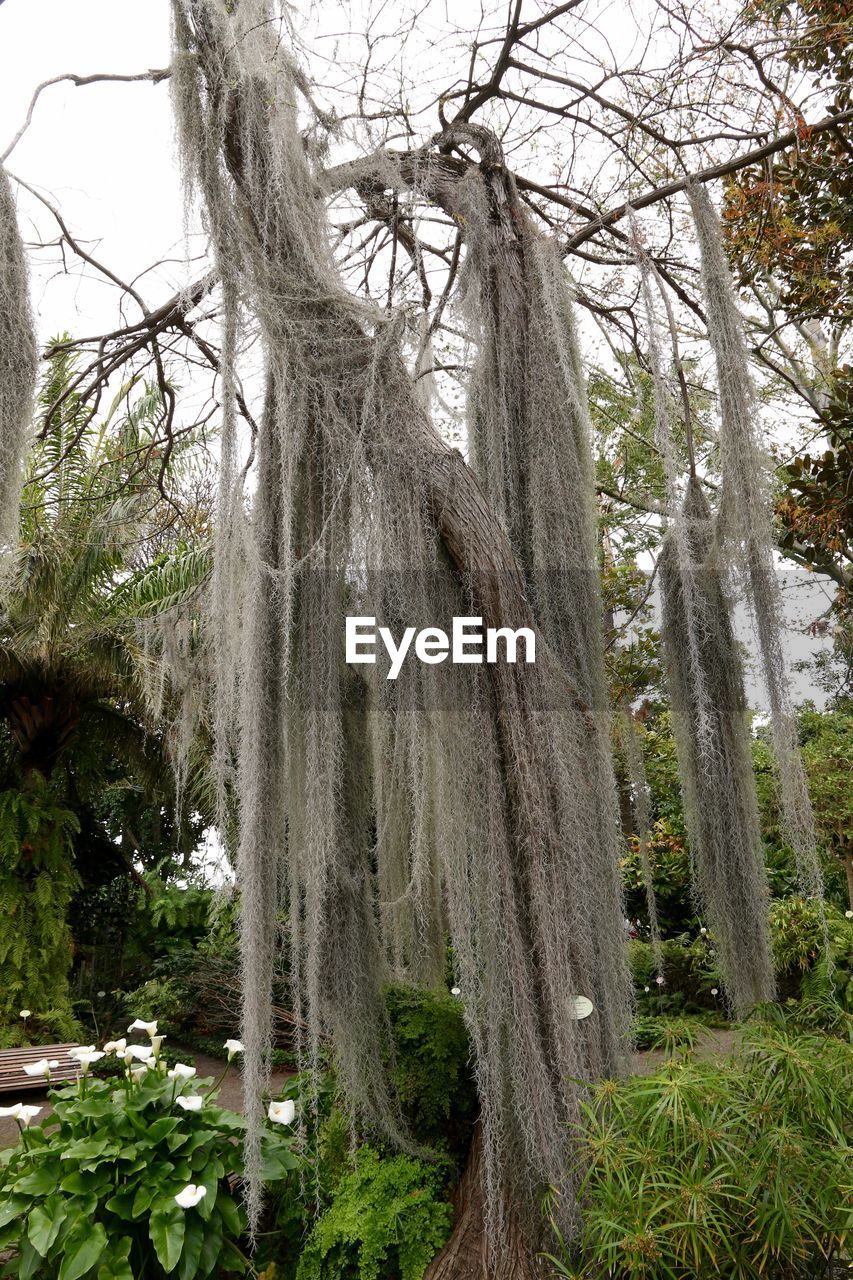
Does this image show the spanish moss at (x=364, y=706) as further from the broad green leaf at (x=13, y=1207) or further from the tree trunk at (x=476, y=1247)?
the broad green leaf at (x=13, y=1207)

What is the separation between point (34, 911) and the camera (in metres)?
5.88

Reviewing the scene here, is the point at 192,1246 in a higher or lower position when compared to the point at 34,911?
lower

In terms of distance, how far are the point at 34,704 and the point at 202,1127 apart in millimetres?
4357

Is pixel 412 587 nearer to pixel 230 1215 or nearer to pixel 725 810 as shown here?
pixel 725 810

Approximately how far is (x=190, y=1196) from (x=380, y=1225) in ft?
1.55

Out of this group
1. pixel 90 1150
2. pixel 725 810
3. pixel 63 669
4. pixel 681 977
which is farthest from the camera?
pixel 63 669

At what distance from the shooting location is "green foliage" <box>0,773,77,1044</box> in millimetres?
5570

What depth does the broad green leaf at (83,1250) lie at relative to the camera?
2.22 metres

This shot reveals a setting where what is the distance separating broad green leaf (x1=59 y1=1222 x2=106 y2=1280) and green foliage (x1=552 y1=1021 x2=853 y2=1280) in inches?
46.0

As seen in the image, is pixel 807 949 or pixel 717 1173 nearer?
pixel 717 1173

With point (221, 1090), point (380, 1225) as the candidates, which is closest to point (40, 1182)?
point (380, 1225)

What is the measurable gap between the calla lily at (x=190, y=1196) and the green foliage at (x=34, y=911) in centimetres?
365

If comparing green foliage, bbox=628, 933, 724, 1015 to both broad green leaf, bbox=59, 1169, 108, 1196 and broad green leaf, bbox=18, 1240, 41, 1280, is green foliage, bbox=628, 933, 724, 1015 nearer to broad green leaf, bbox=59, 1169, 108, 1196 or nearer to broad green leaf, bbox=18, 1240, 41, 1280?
broad green leaf, bbox=59, 1169, 108, 1196

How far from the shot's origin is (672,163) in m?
4.57
